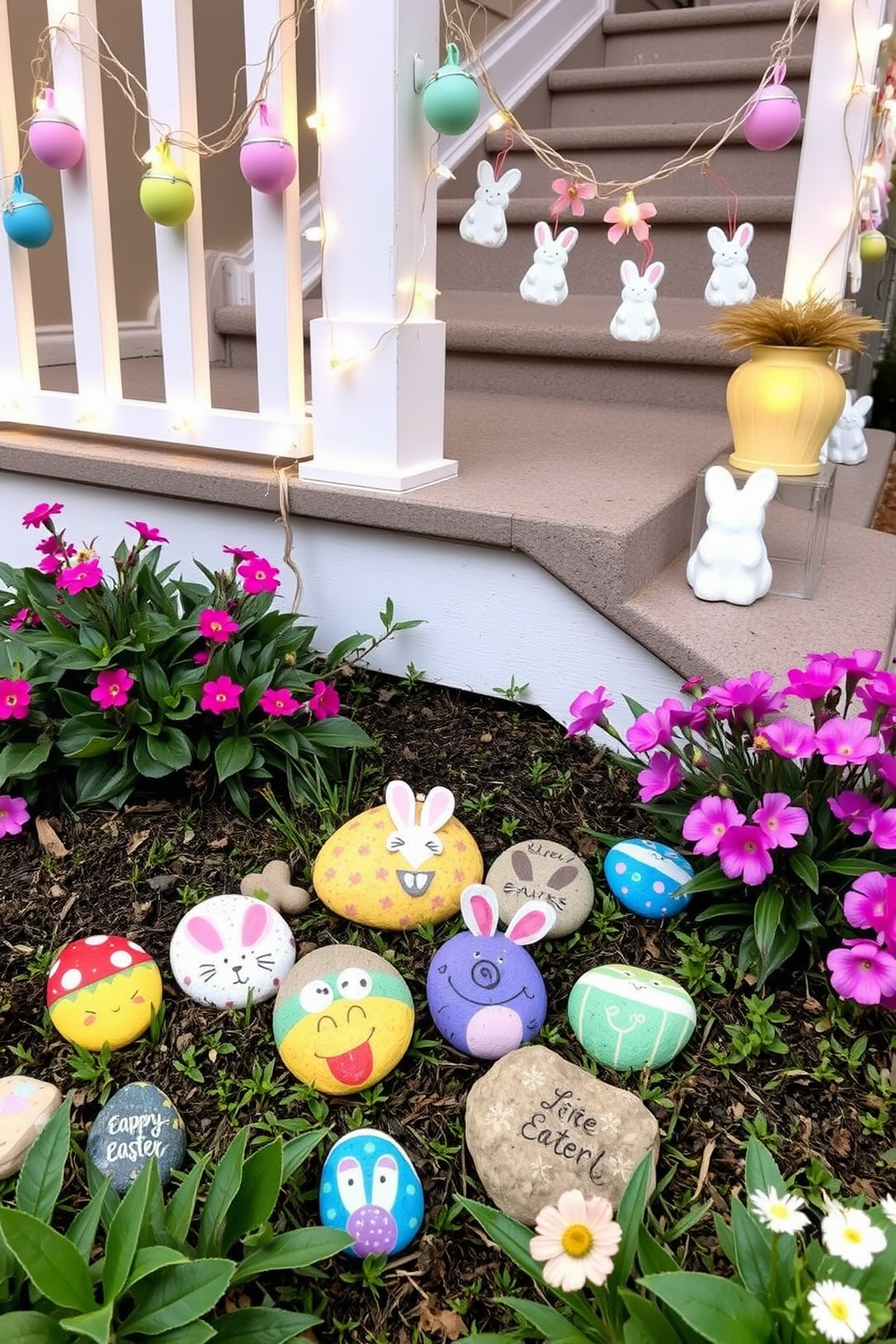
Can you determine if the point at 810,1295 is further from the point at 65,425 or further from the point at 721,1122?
the point at 65,425

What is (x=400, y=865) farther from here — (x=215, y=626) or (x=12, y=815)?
(x=12, y=815)

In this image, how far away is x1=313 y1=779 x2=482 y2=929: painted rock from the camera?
54.3 inches

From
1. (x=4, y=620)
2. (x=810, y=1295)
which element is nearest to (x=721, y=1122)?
(x=810, y=1295)

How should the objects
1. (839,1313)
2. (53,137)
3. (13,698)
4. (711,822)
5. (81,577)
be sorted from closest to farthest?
(839,1313) → (711,822) → (13,698) → (81,577) → (53,137)

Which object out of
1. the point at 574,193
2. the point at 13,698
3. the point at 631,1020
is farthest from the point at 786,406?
the point at 13,698

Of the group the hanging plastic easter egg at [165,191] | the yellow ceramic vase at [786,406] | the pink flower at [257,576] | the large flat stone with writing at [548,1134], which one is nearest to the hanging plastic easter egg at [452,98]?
the hanging plastic easter egg at [165,191]

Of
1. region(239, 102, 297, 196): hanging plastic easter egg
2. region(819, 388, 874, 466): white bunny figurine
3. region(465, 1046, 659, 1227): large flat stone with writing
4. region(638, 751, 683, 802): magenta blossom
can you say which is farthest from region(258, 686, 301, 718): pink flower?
region(819, 388, 874, 466): white bunny figurine

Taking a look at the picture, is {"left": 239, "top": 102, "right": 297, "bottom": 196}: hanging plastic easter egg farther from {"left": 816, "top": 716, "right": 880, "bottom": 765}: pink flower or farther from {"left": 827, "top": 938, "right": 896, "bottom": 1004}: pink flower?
{"left": 827, "top": 938, "right": 896, "bottom": 1004}: pink flower

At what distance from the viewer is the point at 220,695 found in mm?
1526

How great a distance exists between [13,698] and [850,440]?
101 inches

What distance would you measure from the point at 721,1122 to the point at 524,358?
2179 mm

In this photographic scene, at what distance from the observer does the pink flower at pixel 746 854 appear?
1208 millimetres

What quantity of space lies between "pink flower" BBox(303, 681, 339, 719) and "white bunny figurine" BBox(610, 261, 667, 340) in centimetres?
79

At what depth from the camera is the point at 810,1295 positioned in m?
0.71
